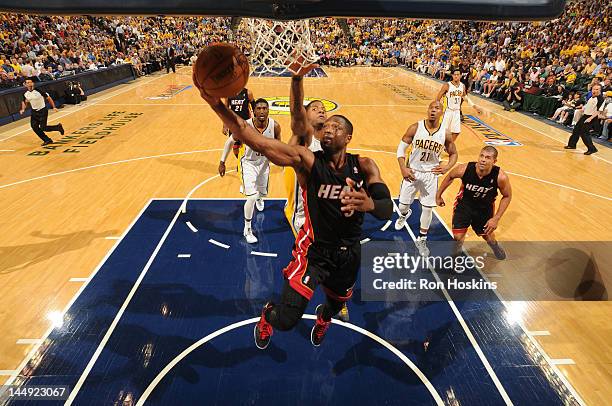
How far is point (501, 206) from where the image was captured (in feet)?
16.4

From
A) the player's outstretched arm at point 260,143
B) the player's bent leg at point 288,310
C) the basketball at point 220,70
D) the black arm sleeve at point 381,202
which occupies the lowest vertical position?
the player's bent leg at point 288,310

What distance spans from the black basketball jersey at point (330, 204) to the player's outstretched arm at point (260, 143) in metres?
0.12

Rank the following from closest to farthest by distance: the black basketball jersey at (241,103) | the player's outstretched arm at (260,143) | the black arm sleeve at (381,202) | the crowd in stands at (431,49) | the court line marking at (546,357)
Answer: the player's outstretched arm at (260,143)
the black arm sleeve at (381,202)
the court line marking at (546,357)
the black basketball jersey at (241,103)
the crowd in stands at (431,49)

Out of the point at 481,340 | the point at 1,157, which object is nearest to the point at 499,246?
the point at 481,340

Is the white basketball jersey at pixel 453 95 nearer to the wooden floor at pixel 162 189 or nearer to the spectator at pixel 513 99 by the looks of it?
the wooden floor at pixel 162 189

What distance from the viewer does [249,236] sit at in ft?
19.2

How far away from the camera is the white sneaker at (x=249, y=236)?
581 cm

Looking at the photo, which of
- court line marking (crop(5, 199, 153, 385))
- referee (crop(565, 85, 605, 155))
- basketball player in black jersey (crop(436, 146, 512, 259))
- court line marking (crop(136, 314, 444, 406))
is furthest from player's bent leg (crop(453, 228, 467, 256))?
referee (crop(565, 85, 605, 155))

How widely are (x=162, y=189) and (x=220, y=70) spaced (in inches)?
214

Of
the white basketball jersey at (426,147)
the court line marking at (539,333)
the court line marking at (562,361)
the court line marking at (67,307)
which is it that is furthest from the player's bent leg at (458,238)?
the court line marking at (67,307)

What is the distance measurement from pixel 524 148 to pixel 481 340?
27.4ft

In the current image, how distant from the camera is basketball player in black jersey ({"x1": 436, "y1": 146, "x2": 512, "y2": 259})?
4922 millimetres
